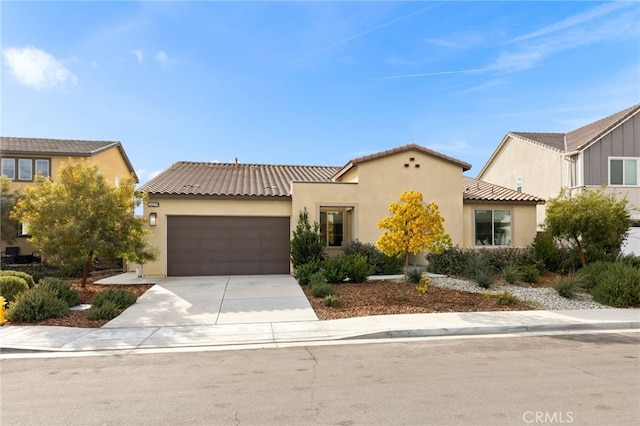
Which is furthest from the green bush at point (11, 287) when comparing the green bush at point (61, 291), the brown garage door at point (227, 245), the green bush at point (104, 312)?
the brown garage door at point (227, 245)

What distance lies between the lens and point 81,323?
8.48 meters

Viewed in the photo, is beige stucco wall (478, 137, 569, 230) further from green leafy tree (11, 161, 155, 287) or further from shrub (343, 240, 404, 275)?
green leafy tree (11, 161, 155, 287)

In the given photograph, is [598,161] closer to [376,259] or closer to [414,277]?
[376,259]

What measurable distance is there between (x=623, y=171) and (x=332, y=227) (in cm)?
1611

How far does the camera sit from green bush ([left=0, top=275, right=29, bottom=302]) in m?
9.55

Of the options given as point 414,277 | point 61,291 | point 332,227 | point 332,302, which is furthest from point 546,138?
point 61,291

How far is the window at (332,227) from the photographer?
17.2 m

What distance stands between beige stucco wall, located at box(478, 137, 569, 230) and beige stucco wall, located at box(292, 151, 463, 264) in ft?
28.3

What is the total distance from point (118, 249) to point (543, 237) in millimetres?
16017

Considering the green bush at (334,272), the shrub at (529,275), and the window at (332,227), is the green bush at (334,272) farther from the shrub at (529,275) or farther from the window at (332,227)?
the shrub at (529,275)

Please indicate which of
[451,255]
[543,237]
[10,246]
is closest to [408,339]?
[451,255]

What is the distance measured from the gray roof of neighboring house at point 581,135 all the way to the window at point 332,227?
1340 cm

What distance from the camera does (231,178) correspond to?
18859mm

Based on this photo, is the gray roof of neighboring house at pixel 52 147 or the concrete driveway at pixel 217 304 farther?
the gray roof of neighboring house at pixel 52 147
